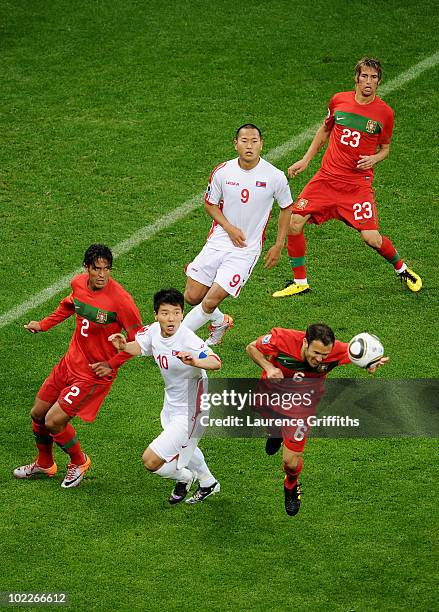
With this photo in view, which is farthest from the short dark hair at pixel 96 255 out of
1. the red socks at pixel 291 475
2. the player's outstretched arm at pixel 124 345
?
the red socks at pixel 291 475

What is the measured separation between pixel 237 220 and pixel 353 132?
65.4 inches

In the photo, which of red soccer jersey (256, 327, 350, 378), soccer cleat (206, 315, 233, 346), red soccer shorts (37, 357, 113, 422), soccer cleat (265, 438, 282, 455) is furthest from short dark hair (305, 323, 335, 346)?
soccer cleat (206, 315, 233, 346)

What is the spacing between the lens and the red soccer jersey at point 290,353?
8.33 meters

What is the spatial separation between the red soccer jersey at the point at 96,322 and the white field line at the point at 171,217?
7.72 feet

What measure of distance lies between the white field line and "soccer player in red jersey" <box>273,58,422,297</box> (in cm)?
181

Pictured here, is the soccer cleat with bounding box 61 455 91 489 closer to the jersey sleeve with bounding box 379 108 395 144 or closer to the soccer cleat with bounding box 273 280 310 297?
the soccer cleat with bounding box 273 280 310 297

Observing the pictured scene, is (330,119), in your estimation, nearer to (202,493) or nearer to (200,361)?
(200,361)

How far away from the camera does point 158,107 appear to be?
14.8 meters

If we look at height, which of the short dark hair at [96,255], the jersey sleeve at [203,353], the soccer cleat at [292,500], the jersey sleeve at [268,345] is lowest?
the soccer cleat at [292,500]

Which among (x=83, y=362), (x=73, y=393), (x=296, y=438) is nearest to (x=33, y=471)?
(x=73, y=393)

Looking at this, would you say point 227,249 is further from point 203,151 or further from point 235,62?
point 235,62

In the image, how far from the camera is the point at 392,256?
447 inches

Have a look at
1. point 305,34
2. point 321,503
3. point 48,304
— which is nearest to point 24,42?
point 305,34

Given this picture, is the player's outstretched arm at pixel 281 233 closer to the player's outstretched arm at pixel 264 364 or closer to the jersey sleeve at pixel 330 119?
the jersey sleeve at pixel 330 119
